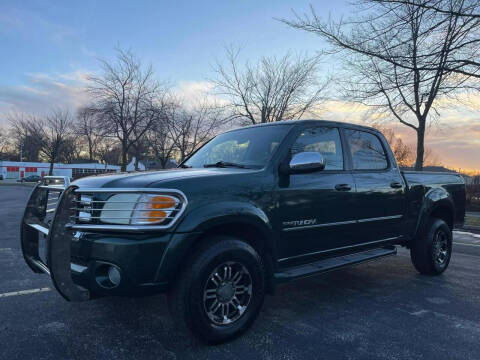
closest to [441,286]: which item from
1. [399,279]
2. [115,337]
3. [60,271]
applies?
[399,279]

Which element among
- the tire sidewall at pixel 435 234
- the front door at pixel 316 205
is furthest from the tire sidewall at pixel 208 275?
the tire sidewall at pixel 435 234

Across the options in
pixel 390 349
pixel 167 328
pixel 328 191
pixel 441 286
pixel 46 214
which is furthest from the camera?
pixel 441 286

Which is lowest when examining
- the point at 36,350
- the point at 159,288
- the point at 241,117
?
the point at 36,350

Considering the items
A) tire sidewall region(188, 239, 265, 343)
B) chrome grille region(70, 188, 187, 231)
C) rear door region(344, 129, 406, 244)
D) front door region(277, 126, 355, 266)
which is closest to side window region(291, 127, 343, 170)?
front door region(277, 126, 355, 266)

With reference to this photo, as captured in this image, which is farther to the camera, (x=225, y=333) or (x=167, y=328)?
(x=167, y=328)

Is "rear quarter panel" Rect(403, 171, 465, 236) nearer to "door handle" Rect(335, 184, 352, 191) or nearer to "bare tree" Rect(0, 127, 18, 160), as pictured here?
"door handle" Rect(335, 184, 352, 191)

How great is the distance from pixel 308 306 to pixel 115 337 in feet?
A: 6.09

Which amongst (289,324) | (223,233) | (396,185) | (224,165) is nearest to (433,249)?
(396,185)

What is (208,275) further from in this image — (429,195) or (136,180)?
(429,195)

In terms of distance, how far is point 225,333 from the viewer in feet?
9.02

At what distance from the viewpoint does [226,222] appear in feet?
9.02

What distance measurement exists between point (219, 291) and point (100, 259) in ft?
2.96

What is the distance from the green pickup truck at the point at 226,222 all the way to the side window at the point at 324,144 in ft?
0.05

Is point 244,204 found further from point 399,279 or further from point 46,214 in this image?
point 399,279
